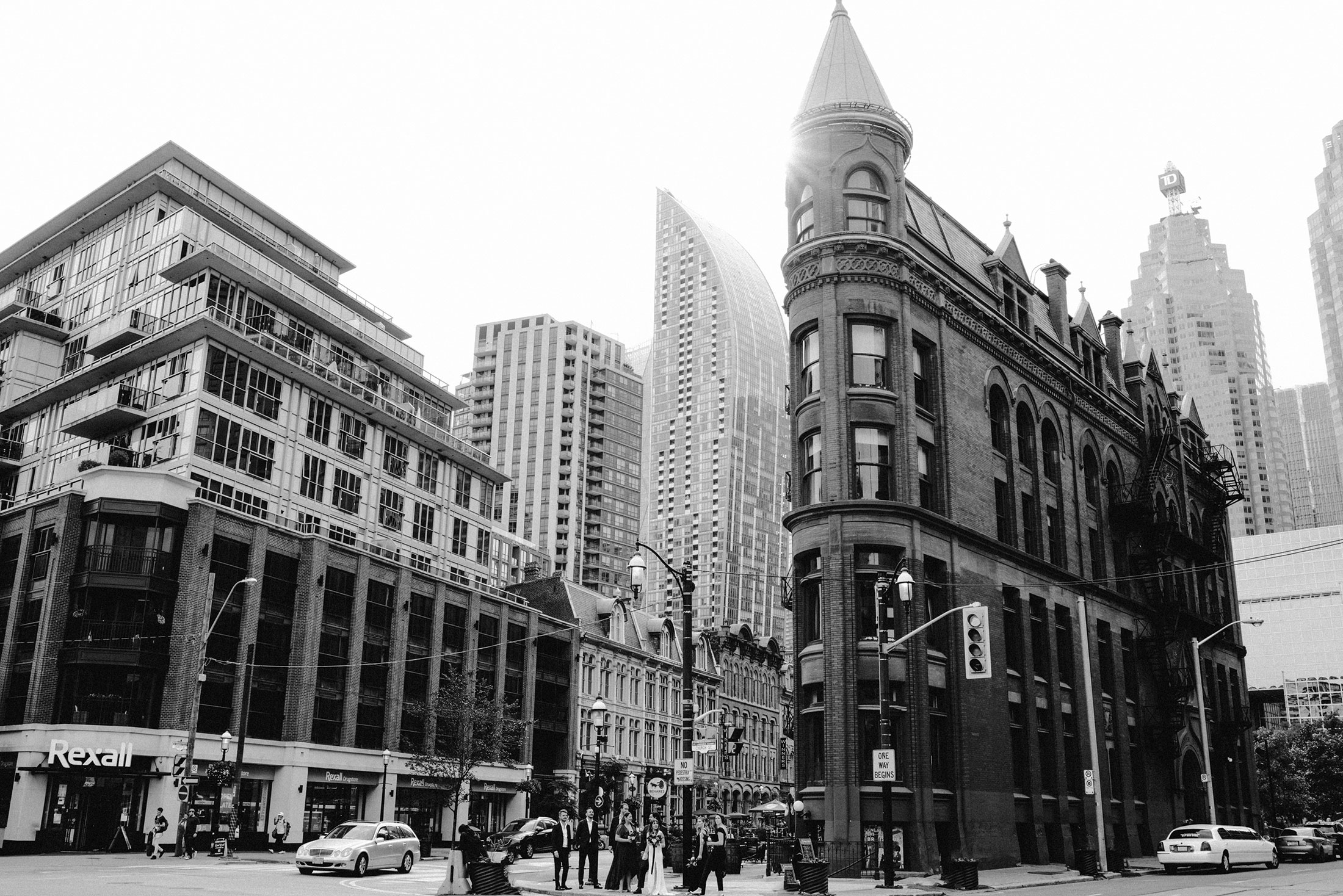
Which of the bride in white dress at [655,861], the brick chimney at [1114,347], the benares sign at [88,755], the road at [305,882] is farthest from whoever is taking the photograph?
the brick chimney at [1114,347]

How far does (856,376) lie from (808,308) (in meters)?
3.13

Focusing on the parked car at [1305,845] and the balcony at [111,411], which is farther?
the balcony at [111,411]

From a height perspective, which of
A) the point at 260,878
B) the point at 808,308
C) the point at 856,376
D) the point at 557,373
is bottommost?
the point at 260,878

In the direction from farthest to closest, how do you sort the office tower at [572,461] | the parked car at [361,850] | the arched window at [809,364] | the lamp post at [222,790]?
the office tower at [572,461] < the lamp post at [222,790] < the arched window at [809,364] < the parked car at [361,850]

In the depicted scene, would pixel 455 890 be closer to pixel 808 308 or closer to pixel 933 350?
pixel 808 308

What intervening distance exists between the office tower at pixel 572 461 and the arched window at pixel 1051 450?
13905 cm

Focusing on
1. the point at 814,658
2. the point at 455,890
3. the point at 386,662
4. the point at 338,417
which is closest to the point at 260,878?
the point at 455,890

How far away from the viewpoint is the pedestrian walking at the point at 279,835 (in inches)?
1957

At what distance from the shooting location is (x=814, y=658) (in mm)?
37531

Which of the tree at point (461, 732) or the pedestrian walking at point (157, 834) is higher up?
the tree at point (461, 732)

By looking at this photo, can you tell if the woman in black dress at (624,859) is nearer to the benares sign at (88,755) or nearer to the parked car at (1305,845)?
the benares sign at (88,755)

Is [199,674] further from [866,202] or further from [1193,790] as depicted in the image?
[1193,790]

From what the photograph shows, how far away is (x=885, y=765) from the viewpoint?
2945 cm

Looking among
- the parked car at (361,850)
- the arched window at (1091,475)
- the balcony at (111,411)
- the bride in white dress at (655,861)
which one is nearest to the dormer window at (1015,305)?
the arched window at (1091,475)
